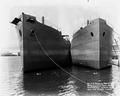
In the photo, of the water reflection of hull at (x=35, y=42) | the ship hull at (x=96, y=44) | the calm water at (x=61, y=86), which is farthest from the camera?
the ship hull at (x=96, y=44)

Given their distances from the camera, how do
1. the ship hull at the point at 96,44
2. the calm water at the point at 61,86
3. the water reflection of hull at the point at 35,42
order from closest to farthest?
the calm water at the point at 61,86 → the water reflection of hull at the point at 35,42 → the ship hull at the point at 96,44

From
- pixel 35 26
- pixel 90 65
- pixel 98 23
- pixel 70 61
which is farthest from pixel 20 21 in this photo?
pixel 70 61

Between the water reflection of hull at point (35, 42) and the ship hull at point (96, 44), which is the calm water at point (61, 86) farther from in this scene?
the ship hull at point (96, 44)

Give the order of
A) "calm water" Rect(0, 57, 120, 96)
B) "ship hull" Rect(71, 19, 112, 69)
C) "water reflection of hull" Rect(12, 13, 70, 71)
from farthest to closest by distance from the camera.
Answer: "ship hull" Rect(71, 19, 112, 69) < "water reflection of hull" Rect(12, 13, 70, 71) < "calm water" Rect(0, 57, 120, 96)

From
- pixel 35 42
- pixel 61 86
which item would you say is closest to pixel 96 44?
pixel 35 42

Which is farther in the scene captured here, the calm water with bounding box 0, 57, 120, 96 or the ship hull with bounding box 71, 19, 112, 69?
the ship hull with bounding box 71, 19, 112, 69

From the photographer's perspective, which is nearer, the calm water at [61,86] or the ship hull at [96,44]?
the calm water at [61,86]

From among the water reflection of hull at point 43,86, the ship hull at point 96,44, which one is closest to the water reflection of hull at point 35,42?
the water reflection of hull at point 43,86

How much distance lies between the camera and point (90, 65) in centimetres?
1430

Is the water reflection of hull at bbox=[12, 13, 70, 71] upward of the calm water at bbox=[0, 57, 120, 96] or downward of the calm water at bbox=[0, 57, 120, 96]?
upward

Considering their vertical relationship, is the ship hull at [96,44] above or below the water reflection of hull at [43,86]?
above

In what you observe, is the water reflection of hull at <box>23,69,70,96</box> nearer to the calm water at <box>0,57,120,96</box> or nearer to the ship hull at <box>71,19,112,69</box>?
the calm water at <box>0,57,120,96</box>

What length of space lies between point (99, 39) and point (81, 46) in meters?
3.68

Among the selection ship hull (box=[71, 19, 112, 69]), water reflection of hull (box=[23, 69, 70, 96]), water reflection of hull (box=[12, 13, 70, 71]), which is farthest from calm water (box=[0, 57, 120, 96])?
ship hull (box=[71, 19, 112, 69])
